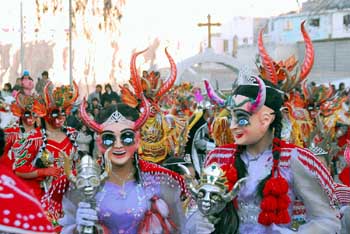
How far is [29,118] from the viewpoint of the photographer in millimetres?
10016

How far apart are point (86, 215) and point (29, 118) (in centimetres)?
519

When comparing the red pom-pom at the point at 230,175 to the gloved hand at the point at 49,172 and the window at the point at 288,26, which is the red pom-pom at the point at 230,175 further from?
the window at the point at 288,26

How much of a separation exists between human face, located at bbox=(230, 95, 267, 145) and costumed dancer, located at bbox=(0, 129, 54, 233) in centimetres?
204

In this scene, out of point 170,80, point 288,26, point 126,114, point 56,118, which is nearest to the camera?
point 126,114

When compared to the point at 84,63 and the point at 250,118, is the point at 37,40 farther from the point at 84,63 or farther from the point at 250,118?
the point at 250,118

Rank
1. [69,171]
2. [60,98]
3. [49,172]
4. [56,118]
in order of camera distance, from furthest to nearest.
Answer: [60,98] → [56,118] → [49,172] → [69,171]

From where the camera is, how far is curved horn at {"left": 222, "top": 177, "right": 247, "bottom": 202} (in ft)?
15.9

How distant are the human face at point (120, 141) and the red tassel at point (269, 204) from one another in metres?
1.01

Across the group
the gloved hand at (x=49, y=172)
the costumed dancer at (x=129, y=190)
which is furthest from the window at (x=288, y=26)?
the costumed dancer at (x=129, y=190)

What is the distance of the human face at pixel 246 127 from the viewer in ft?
16.8

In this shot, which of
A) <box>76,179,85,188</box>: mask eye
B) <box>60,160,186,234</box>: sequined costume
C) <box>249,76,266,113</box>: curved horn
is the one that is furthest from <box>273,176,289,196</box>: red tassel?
<box>76,179,85,188</box>: mask eye

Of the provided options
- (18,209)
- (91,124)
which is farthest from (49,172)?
(18,209)

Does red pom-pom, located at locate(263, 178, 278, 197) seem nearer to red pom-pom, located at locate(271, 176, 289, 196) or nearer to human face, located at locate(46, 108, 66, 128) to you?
red pom-pom, located at locate(271, 176, 289, 196)

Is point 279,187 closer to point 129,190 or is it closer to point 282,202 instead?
point 282,202
